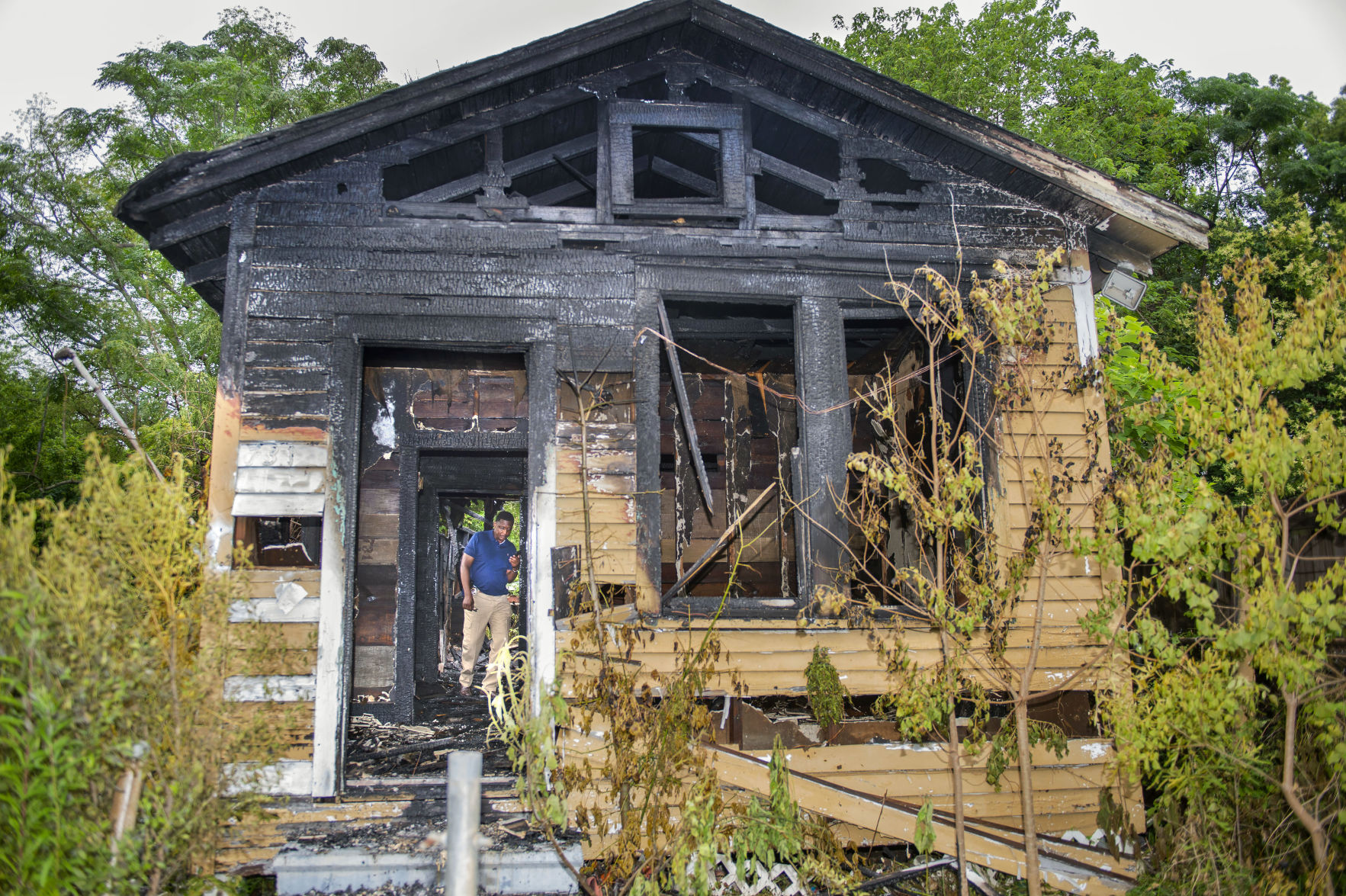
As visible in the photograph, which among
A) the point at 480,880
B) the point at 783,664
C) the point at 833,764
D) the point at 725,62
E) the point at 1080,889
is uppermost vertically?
the point at 725,62

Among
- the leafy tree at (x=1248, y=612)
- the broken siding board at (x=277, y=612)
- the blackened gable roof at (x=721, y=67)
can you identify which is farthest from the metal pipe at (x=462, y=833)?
the blackened gable roof at (x=721, y=67)

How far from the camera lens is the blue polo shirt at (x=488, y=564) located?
8.98 metres

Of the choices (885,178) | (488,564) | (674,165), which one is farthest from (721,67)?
(488,564)

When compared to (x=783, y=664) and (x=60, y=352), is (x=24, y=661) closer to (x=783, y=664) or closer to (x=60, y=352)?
(x=783, y=664)

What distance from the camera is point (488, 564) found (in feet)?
29.5

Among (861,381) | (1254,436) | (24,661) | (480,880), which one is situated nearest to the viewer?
(24,661)

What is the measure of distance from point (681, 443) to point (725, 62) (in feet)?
16.0

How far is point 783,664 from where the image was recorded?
18.2ft

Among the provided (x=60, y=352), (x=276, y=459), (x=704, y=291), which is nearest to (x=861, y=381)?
(x=704, y=291)

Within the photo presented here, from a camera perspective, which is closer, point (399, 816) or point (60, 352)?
point (399, 816)

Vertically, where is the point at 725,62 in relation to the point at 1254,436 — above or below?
above

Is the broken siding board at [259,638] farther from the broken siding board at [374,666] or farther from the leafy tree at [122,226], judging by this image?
the leafy tree at [122,226]

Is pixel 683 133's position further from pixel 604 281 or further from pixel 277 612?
pixel 277 612

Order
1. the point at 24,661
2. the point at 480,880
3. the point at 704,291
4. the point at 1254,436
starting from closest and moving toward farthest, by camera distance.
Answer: the point at 24,661, the point at 1254,436, the point at 480,880, the point at 704,291
